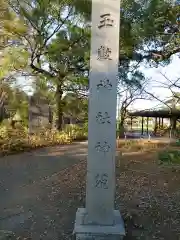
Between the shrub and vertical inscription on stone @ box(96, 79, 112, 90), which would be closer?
vertical inscription on stone @ box(96, 79, 112, 90)

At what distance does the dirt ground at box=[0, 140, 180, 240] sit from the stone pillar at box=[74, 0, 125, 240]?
0.70 metres

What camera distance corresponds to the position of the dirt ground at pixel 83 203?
443 cm

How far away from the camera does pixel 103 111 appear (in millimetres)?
3773

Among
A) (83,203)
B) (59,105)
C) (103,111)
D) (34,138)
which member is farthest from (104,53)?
(59,105)

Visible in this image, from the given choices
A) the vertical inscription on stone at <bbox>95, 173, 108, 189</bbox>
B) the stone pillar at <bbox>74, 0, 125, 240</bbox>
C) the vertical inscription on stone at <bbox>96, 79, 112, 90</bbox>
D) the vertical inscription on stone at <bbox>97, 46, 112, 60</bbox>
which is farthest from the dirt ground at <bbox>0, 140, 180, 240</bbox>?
the vertical inscription on stone at <bbox>97, 46, 112, 60</bbox>

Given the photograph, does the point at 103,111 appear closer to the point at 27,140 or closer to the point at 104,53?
the point at 104,53

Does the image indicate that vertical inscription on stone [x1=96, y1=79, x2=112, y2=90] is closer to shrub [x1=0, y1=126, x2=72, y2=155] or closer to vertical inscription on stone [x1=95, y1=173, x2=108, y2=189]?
vertical inscription on stone [x1=95, y1=173, x2=108, y2=189]

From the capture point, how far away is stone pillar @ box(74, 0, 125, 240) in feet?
12.4

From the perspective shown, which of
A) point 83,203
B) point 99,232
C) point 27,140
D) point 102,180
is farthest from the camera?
point 27,140

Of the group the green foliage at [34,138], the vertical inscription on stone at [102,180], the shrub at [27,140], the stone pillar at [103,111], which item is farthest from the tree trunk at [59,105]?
the vertical inscription on stone at [102,180]

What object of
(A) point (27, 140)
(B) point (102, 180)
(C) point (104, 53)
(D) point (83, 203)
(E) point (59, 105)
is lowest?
(D) point (83, 203)

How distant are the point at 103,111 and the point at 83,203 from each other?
7.50 ft

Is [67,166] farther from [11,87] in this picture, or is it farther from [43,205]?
[11,87]

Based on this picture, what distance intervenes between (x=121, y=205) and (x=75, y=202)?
0.81 metres
